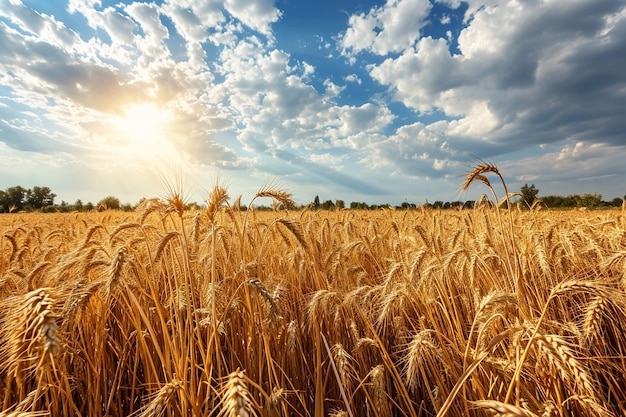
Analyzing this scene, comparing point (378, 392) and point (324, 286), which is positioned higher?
point (324, 286)

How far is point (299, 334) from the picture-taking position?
2.58 metres

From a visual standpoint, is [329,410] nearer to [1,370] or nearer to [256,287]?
[256,287]

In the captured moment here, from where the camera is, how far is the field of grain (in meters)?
1.53

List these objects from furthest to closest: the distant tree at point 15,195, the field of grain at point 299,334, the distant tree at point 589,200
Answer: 1. the distant tree at point 15,195
2. the distant tree at point 589,200
3. the field of grain at point 299,334

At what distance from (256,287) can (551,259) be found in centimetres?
359

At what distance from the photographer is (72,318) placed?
158 cm

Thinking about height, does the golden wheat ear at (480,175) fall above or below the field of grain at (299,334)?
above

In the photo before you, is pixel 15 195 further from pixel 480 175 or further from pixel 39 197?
pixel 480 175

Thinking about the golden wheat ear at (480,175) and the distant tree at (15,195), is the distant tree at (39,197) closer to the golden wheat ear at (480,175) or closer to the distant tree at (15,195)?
the distant tree at (15,195)

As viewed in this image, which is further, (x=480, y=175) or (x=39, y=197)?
(x=39, y=197)

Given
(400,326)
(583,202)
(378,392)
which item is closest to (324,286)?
(400,326)

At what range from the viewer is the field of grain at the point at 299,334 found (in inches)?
60.4

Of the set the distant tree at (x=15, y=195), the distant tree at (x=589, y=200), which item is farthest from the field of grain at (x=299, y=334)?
the distant tree at (x=15, y=195)

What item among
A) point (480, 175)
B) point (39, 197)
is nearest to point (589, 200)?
point (480, 175)
